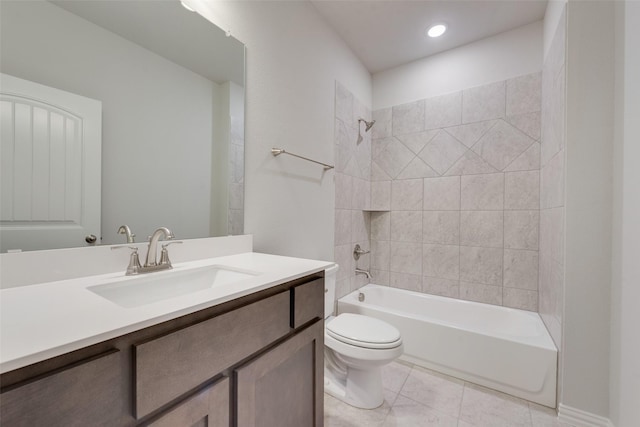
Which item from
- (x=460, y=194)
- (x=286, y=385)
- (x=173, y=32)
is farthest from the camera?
(x=460, y=194)

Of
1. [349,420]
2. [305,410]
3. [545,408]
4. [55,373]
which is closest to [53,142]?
[55,373]

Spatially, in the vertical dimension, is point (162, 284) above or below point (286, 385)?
above

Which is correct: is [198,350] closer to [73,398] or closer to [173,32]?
[73,398]

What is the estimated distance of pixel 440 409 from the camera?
154 centimetres

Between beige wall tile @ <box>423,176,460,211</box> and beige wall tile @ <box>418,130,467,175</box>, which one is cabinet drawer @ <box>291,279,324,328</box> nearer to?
beige wall tile @ <box>423,176,460,211</box>

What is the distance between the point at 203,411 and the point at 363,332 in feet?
3.56

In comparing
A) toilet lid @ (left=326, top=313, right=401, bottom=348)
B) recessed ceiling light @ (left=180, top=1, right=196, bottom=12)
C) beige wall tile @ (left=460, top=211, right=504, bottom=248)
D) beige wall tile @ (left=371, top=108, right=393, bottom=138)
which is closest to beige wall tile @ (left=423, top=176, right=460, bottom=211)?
beige wall tile @ (left=460, top=211, right=504, bottom=248)

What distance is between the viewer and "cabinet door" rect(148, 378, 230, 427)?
573 mm

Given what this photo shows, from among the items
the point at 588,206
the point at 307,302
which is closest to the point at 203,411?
the point at 307,302

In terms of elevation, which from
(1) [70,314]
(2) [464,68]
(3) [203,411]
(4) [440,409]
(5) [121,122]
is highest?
(2) [464,68]

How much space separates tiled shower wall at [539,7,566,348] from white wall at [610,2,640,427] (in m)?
0.21

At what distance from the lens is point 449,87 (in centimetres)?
244

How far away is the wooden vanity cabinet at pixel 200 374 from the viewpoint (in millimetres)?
428

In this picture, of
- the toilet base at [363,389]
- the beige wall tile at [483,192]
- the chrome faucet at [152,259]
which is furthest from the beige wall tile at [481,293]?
the chrome faucet at [152,259]
